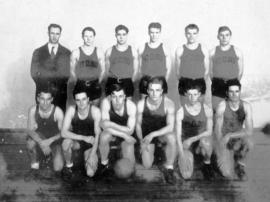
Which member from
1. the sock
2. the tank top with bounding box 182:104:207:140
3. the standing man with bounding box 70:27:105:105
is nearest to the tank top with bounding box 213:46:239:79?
the tank top with bounding box 182:104:207:140

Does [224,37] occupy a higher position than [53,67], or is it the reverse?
[224,37]

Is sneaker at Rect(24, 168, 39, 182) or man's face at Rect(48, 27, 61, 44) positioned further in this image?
man's face at Rect(48, 27, 61, 44)

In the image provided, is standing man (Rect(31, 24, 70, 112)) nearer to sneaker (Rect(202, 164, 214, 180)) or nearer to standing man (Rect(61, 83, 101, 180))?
standing man (Rect(61, 83, 101, 180))

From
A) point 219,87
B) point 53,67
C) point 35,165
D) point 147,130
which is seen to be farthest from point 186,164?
point 53,67

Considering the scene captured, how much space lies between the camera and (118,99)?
2637 mm

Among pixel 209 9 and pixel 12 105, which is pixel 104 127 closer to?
pixel 12 105

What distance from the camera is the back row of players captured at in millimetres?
2611

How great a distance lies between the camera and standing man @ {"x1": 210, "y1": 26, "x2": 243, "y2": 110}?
2666 mm

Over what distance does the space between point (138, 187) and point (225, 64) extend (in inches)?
40.6

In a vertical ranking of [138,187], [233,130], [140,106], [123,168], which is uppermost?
[140,106]

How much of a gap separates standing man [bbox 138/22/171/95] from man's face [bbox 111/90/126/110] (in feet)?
0.45

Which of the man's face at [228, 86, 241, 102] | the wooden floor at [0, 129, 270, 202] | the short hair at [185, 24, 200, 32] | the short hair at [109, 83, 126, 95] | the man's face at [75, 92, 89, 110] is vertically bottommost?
the wooden floor at [0, 129, 270, 202]

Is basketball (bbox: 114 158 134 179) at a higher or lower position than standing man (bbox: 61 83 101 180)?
lower

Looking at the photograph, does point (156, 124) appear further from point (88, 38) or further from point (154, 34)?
point (88, 38)
